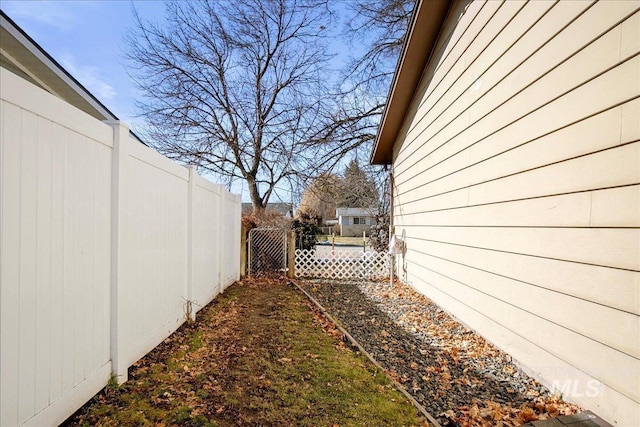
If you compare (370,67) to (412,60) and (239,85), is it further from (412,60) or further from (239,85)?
(412,60)

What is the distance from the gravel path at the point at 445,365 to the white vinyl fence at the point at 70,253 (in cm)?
271

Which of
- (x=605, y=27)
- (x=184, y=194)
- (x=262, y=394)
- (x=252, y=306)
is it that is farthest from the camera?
(x=252, y=306)

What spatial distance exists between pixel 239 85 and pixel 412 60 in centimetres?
1229

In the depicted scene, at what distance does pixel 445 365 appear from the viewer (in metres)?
3.85

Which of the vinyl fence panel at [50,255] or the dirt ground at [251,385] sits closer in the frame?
the vinyl fence panel at [50,255]

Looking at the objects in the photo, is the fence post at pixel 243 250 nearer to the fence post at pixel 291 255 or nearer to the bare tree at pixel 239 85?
the fence post at pixel 291 255

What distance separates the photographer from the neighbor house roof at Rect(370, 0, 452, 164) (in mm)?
6121

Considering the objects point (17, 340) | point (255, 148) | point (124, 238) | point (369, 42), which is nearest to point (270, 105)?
point (255, 148)

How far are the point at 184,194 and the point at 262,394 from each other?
312cm

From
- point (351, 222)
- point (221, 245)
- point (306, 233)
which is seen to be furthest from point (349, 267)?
point (351, 222)

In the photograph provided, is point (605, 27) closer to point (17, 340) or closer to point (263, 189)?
point (17, 340)

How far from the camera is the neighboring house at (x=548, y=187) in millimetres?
2535

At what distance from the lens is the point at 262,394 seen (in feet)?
10.3

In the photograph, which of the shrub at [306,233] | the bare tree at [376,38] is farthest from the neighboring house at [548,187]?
the bare tree at [376,38]
